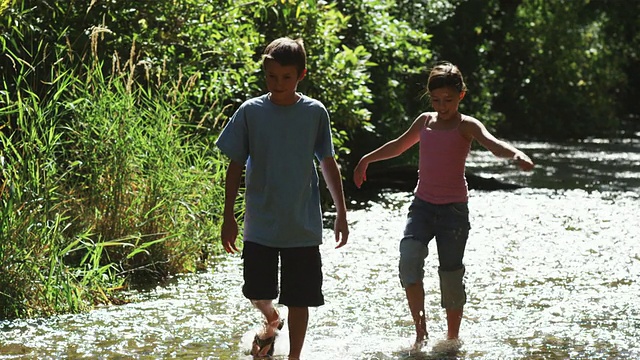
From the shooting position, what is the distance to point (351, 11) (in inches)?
512

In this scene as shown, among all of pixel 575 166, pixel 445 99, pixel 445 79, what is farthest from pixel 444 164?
pixel 575 166

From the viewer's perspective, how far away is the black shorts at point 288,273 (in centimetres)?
527

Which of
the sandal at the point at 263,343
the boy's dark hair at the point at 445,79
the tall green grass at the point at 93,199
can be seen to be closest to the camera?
the sandal at the point at 263,343

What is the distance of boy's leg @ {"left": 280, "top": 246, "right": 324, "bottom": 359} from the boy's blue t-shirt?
79mm

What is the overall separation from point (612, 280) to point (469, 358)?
8.15 feet

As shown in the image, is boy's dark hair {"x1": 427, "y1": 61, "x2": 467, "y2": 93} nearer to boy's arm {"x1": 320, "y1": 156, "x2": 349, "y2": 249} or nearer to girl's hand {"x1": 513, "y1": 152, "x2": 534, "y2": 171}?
girl's hand {"x1": 513, "y1": 152, "x2": 534, "y2": 171}

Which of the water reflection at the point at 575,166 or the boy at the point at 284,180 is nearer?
the boy at the point at 284,180

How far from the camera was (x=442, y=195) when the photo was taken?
5941mm

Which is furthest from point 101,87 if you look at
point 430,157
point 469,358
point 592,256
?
point 592,256

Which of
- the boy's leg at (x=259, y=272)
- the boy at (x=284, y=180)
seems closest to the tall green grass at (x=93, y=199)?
the boy's leg at (x=259, y=272)

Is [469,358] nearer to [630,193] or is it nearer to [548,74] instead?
[630,193]

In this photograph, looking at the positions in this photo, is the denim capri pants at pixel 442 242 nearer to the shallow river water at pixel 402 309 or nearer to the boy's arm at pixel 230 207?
the shallow river water at pixel 402 309

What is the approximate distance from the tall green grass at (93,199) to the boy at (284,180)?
1642 millimetres

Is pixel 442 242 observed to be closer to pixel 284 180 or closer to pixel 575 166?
pixel 284 180
